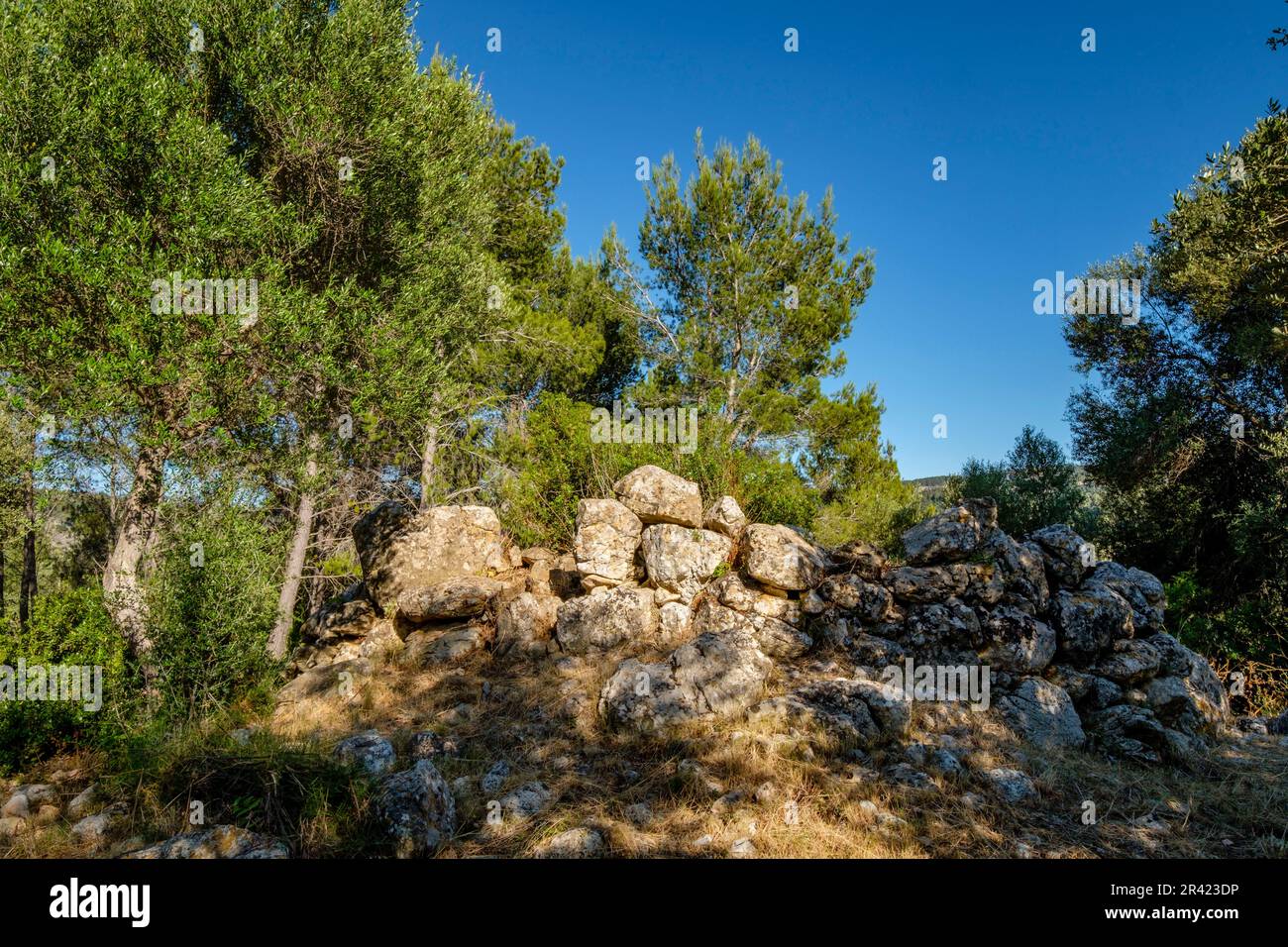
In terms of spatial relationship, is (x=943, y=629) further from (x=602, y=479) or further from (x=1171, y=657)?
(x=602, y=479)

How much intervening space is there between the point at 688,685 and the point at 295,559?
897 centimetres

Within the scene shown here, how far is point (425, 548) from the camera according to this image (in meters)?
11.3

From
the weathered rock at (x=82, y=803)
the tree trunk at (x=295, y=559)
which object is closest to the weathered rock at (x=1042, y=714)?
the weathered rock at (x=82, y=803)

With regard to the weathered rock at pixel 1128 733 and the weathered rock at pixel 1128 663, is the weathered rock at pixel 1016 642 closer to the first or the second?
the weathered rock at pixel 1128 663

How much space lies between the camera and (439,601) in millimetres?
10383

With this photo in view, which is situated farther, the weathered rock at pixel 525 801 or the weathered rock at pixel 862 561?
the weathered rock at pixel 862 561

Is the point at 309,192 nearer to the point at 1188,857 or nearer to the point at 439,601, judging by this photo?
the point at 439,601

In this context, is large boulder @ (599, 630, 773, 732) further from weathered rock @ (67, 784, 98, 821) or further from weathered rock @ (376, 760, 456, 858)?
weathered rock @ (67, 784, 98, 821)

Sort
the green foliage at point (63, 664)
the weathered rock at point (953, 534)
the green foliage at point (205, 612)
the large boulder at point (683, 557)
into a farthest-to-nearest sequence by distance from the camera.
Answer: the large boulder at point (683, 557)
the weathered rock at point (953, 534)
the green foliage at point (205, 612)
the green foliage at point (63, 664)

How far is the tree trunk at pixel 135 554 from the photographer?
8656 millimetres

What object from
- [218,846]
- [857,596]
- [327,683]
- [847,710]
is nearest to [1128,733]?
[857,596]

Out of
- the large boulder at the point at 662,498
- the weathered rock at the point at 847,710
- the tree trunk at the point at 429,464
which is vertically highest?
the tree trunk at the point at 429,464

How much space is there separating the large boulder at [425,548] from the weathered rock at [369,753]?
4471 mm

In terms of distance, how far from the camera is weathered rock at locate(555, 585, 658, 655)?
9.47 metres
